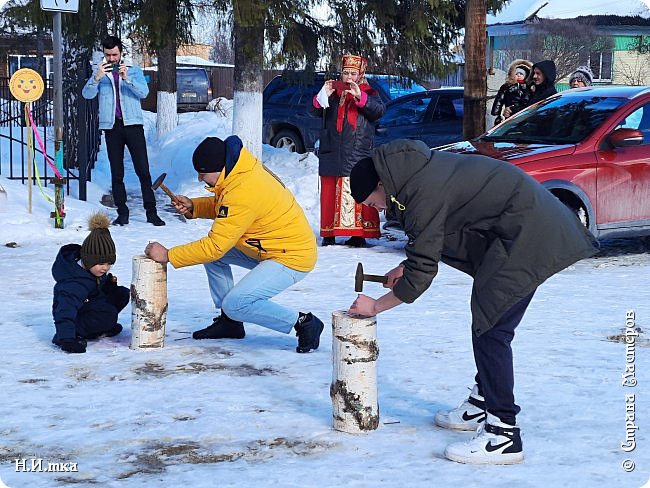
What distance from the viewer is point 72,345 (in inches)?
241

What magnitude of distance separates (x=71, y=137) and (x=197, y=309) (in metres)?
7.13

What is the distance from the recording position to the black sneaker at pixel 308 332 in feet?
20.1

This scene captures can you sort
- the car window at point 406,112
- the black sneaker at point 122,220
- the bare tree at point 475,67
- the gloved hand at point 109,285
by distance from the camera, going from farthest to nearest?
the car window at point 406,112
the bare tree at point 475,67
the black sneaker at point 122,220
the gloved hand at point 109,285

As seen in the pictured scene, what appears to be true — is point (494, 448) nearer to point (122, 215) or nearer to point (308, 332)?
point (308, 332)

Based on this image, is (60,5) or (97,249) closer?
(97,249)

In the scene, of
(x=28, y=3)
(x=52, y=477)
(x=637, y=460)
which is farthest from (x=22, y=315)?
(x=28, y=3)

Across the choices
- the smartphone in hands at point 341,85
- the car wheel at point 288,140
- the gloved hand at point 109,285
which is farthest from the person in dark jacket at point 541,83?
the car wheel at point 288,140

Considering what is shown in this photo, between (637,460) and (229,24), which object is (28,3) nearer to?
(229,24)

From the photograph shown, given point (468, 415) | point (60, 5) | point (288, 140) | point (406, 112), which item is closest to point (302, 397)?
point (468, 415)

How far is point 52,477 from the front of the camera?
420 cm

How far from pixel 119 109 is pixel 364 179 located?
7.30 metres

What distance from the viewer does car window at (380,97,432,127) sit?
15.0m

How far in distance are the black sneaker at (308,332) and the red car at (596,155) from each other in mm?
3583

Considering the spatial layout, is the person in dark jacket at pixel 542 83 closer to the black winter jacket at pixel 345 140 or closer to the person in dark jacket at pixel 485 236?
the black winter jacket at pixel 345 140
